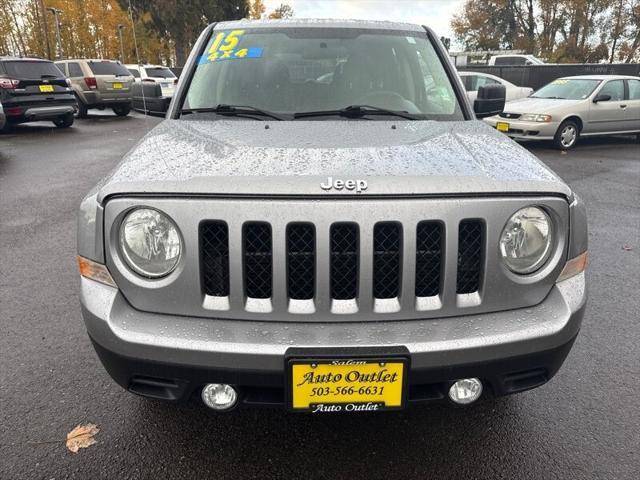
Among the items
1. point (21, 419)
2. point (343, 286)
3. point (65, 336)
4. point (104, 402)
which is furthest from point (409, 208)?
point (65, 336)

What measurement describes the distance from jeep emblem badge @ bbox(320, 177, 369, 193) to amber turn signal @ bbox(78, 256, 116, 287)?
832mm

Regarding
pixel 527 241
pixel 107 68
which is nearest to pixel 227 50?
pixel 527 241

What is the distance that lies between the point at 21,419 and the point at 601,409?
275 cm

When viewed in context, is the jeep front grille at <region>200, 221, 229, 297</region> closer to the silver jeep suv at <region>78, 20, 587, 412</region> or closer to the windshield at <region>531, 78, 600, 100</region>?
the silver jeep suv at <region>78, 20, 587, 412</region>

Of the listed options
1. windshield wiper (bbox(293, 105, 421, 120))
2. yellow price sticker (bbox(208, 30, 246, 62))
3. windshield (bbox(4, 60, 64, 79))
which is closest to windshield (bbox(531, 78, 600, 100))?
windshield wiper (bbox(293, 105, 421, 120))

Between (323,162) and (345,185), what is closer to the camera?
(345,185)

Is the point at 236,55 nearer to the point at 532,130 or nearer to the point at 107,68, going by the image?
the point at 532,130

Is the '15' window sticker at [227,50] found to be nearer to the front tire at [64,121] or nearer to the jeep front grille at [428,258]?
the jeep front grille at [428,258]

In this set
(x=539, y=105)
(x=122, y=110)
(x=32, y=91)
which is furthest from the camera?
(x=122, y=110)

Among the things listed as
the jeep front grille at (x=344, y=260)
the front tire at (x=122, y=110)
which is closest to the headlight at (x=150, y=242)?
the jeep front grille at (x=344, y=260)

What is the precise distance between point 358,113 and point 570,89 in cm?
1010

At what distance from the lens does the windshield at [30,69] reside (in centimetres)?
1123

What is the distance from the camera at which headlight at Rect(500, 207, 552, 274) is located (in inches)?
69.5

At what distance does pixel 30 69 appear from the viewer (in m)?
11.5
